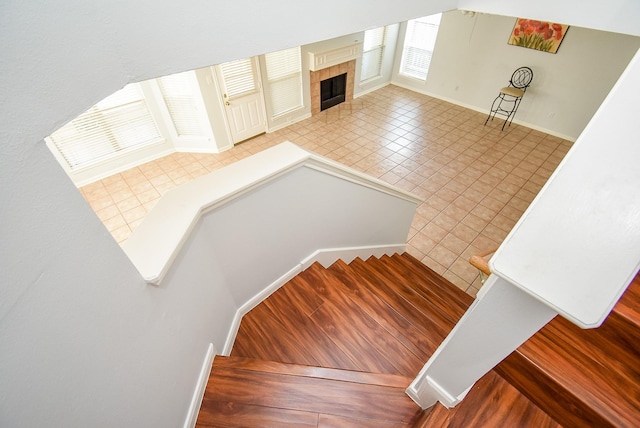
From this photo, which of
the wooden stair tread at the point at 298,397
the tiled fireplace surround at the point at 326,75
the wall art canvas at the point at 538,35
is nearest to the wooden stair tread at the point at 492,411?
the wooden stair tread at the point at 298,397

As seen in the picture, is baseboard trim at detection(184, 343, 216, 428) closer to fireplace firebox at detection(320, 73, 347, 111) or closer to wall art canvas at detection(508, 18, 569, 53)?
fireplace firebox at detection(320, 73, 347, 111)

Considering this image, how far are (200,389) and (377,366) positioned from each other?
1034 mm

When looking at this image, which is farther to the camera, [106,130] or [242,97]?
[242,97]

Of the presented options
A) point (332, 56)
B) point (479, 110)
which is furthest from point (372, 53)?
point (479, 110)

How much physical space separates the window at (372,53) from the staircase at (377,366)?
6020 millimetres

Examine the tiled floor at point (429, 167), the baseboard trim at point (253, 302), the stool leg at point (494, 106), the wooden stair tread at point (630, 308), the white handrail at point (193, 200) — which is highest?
the white handrail at point (193, 200)

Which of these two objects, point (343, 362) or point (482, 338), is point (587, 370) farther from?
point (343, 362)

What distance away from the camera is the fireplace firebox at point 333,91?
6484 millimetres

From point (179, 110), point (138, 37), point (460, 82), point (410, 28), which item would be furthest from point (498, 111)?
point (138, 37)

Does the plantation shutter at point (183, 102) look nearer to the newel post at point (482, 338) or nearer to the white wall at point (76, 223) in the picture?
the white wall at point (76, 223)

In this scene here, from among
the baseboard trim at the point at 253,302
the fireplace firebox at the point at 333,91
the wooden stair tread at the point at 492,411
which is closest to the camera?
the wooden stair tread at the point at 492,411

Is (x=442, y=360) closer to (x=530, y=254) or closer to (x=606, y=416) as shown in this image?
(x=606, y=416)

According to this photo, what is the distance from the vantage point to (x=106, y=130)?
443cm

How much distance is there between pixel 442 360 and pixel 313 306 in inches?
48.5
